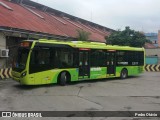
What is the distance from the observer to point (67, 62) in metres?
17.1

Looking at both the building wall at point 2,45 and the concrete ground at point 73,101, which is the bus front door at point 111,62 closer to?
the concrete ground at point 73,101

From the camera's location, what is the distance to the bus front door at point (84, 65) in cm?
1795

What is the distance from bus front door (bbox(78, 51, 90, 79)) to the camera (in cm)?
1795

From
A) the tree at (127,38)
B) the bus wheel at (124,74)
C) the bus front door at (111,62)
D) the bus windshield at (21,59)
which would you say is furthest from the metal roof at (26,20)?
the tree at (127,38)

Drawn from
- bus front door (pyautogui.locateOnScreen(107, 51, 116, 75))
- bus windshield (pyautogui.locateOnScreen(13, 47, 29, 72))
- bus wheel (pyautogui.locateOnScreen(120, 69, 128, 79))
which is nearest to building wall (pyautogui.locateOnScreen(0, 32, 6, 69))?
bus windshield (pyautogui.locateOnScreen(13, 47, 29, 72))

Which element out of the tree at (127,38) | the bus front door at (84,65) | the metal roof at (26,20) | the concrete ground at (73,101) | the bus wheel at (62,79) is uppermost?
the metal roof at (26,20)

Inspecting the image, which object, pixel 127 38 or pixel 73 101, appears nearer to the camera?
pixel 73 101

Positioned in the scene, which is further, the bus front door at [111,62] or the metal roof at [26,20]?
the metal roof at [26,20]

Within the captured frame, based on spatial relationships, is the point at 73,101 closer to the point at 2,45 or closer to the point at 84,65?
the point at 84,65

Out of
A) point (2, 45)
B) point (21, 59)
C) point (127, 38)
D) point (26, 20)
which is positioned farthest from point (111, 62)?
point (127, 38)

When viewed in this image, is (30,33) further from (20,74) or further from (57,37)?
(20,74)

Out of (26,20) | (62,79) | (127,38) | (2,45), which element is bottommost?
(62,79)

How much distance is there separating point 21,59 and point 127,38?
2583 centimetres

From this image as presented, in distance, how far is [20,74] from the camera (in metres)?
14.9
